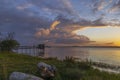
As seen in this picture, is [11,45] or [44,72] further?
[11,45]

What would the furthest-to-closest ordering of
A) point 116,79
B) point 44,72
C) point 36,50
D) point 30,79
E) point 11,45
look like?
1. point 36,50
2. point 11,45
3. point 116,79
4. point 44,72
5. point 30,79

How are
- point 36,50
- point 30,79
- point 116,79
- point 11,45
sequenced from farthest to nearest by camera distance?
point 36,50
point 11,45
point 116,79
point 30,79

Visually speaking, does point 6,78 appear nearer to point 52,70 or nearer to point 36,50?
point 52,70

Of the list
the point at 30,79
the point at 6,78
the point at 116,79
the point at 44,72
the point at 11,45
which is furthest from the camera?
the point at 11,45

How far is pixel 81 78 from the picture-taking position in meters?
14.3

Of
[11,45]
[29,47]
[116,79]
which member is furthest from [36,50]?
[116,79]

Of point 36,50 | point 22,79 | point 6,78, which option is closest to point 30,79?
point 22,79

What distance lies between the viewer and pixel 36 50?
102375mm

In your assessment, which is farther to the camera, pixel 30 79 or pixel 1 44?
pixel 1 44

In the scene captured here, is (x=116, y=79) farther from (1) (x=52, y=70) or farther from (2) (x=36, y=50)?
(2) (x=36, y=50)

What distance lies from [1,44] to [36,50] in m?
45.8

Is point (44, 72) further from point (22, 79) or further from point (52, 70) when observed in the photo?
point (22, 79)

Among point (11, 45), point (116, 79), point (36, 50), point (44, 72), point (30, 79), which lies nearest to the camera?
point (30, 79)

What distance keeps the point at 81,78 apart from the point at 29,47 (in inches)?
3753
